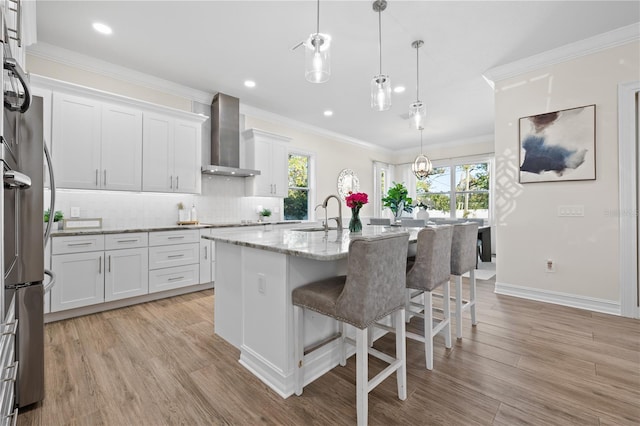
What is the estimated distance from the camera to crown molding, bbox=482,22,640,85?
2841 mm

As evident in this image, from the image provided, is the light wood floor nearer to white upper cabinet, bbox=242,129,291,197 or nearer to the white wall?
the white wall

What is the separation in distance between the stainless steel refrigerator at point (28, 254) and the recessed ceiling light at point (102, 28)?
183 centimetres

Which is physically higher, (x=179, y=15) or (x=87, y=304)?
(x=179, y=15)

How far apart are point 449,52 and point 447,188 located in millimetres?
5026

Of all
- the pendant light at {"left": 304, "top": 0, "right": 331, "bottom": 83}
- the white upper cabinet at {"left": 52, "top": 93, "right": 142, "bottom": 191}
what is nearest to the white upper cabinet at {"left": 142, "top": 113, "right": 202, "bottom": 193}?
the white upper cabinet at {"left": 52, "top": 93, "right": 142, "bottom": 191}

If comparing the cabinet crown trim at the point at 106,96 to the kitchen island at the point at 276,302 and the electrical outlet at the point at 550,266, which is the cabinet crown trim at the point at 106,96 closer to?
the kitchen island at the point at 276,302

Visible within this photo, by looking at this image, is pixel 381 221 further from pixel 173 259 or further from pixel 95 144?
pixel 95 144

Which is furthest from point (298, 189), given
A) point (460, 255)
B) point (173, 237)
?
point (460, 255)

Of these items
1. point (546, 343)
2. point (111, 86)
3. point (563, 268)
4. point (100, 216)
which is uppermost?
point (111, 86)

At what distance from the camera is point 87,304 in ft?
9.58

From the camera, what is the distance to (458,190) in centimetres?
755

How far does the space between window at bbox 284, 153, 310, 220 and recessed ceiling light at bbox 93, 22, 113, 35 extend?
3.43 m

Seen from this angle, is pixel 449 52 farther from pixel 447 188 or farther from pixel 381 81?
pixel 447 188

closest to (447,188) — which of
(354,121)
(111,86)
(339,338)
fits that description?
(354,121)
